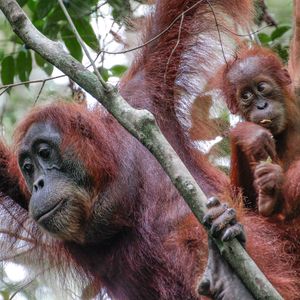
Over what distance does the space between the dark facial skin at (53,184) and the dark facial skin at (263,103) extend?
3.85 ft

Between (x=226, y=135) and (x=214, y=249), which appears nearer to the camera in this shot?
(x=214, y=249)

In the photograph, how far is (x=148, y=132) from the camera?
10.4 feet

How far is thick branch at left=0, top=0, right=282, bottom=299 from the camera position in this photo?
2.95 metres

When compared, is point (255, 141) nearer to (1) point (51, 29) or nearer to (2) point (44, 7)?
(2) point (44, 7)

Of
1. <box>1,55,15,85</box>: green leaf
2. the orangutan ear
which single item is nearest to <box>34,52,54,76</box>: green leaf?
<box>1,55,15,85</box>: green leaf

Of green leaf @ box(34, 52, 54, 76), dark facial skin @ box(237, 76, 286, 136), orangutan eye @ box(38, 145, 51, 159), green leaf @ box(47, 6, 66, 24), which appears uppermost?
green leaf @ box(47, 6, 66, 24)

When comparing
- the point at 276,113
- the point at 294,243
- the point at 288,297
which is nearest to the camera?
the point at 288,297

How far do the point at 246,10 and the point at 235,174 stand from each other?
1.09m

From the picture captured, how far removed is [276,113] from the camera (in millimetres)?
4598

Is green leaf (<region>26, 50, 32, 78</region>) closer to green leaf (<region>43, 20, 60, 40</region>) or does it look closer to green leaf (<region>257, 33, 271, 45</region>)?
green leaf (<region>43, 20, 60, 40</region>)

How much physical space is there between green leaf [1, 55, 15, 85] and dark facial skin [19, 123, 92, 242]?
1332 mm

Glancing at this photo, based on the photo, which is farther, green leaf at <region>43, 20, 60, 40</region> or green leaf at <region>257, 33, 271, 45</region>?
green leaf at <region>257, 33, 271, 45</region>

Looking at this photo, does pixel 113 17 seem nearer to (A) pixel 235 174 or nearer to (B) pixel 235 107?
(B) pixel 235 107

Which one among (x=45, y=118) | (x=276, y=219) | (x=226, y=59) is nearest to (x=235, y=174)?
(x=276, y=219)
